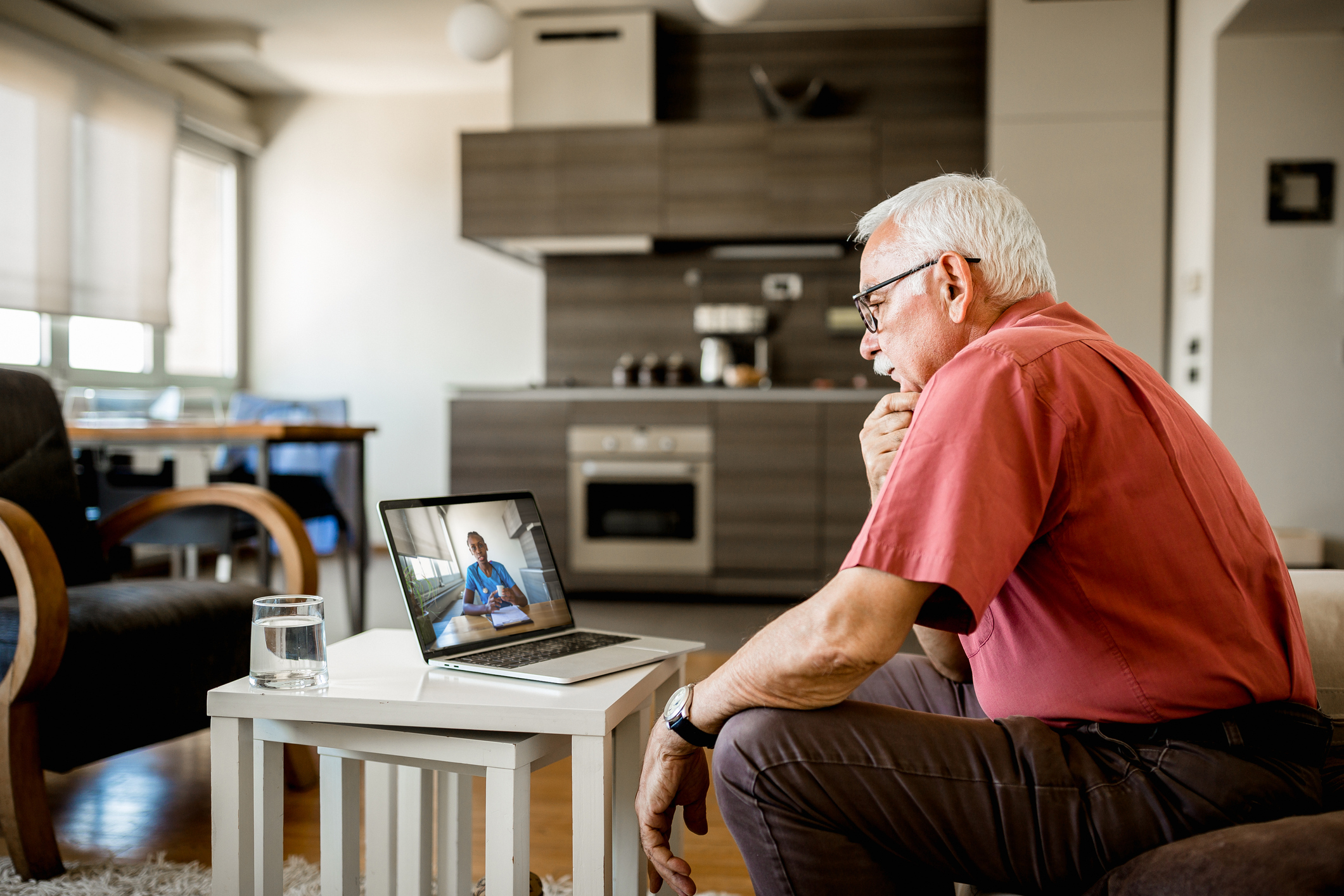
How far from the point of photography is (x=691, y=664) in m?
3.23

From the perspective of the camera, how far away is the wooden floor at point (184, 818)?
184cm

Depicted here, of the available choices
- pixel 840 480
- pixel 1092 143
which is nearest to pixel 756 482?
pixel 840 480

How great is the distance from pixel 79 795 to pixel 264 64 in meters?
4.69

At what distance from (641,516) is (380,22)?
2829 millimetres

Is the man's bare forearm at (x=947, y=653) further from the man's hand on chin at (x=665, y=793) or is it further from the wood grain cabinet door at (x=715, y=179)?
the wood grain cabinet door at (x=715, y=179)

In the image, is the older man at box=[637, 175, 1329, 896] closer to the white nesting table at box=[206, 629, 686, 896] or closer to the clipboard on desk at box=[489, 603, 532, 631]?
the white nesting table at box=[206, 629, 686, 896]

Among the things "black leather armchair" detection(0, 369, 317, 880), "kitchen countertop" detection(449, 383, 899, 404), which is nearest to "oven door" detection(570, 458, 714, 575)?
"kitchen countertop" detection(449, 383, 899, 404)

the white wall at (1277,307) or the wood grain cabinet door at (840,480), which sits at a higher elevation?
the white wall at (1277,307)

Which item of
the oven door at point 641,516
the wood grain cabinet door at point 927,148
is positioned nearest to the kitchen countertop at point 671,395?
the oven door at point 641,516

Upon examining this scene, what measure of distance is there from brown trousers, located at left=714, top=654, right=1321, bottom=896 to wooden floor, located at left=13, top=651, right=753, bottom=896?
81 centimetres

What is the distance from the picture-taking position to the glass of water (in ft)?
3.72

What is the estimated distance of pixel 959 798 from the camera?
0.94 metres

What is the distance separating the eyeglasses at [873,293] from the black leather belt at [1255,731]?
53 cm

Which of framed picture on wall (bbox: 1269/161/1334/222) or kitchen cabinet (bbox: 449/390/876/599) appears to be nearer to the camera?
framed picture on wall (bbox: 1269/161/1334/222)
